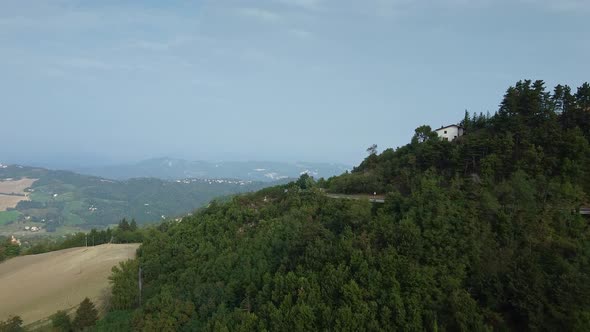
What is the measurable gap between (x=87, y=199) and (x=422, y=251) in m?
159

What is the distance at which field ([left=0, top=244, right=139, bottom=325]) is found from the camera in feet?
98.0

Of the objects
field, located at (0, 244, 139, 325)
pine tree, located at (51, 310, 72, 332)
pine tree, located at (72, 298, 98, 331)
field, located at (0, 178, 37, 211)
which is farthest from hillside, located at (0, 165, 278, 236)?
pine tree, located at (72, 298, 98, 331)

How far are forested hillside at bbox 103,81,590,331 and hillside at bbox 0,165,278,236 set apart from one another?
351 feet

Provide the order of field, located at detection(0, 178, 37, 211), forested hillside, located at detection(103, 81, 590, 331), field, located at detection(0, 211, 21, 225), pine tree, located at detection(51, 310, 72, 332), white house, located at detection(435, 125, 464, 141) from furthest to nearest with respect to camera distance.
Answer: field, located at detection(0, 178, 37, 211), field, located at detection(0, 211, 21, 225), white house, located at detection(435, 125, 464, 141), pine tree, located at detection(51, 310, 72, 332), forested hillside, located at detection(103, 81, 590, 331)

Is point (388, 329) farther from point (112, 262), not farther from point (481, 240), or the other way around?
point (112, 262)

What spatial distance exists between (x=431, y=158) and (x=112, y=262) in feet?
107

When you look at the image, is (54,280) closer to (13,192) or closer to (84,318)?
(84,318)

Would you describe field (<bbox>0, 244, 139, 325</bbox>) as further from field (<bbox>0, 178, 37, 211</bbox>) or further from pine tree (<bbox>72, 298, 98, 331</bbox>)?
field (<bbox>0, 178, 37, 211</bbox>)

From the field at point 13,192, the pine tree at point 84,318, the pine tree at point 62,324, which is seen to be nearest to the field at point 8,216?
the field at point 13,192

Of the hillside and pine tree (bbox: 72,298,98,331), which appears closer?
pine tree (bbox: 72,298,98,331)

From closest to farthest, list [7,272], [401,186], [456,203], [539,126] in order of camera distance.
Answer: [456,203] < [539,126] < [401,186] < [7,272]

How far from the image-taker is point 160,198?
148 meters

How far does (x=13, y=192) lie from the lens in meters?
158

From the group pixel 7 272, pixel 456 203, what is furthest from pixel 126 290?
pixel 7 272
